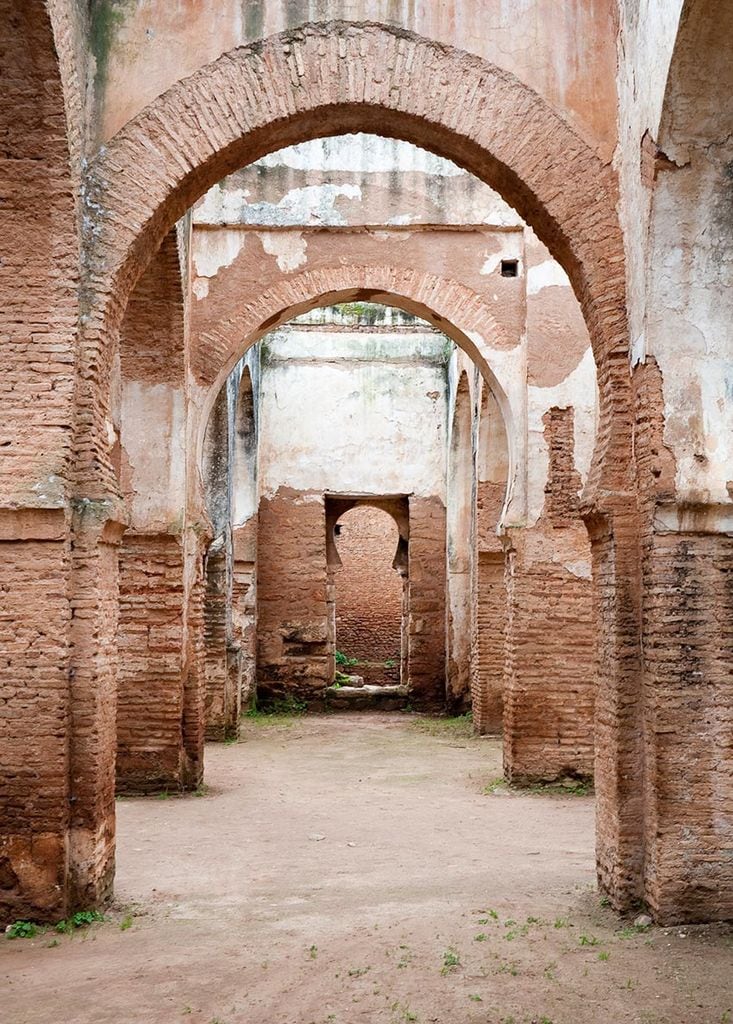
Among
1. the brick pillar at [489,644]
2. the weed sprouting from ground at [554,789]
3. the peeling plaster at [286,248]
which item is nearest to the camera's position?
the weed sprouting from ground at [554,789]

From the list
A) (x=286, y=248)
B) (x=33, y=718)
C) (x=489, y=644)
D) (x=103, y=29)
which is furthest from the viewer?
(x=489, y=644)

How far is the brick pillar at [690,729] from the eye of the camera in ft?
17.0

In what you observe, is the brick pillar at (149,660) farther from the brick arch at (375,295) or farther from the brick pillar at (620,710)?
the brick pillar at (620,710)

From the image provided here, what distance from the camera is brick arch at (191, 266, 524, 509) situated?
10672 millimetres

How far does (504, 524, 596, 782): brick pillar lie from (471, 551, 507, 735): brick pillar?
287cm

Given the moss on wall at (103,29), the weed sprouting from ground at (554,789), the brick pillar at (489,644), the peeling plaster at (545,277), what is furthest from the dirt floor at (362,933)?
the peeling plaster at (545,277)

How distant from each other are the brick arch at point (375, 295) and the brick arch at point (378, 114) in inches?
181

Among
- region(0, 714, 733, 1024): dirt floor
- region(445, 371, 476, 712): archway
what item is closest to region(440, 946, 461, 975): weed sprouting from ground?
region(0, 714, 733, 1024): dirt floor

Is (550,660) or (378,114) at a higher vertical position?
(378,114)

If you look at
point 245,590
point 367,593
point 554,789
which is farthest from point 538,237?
point 367,593

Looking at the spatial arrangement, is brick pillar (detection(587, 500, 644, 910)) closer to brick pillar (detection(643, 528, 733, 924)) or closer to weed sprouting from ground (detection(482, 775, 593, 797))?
brick pillar (detection(643, 528, 733, 924))

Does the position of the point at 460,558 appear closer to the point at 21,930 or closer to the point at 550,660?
the point at 550,660

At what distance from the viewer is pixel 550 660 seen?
972cm

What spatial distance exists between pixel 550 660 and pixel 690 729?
450 centimetres
